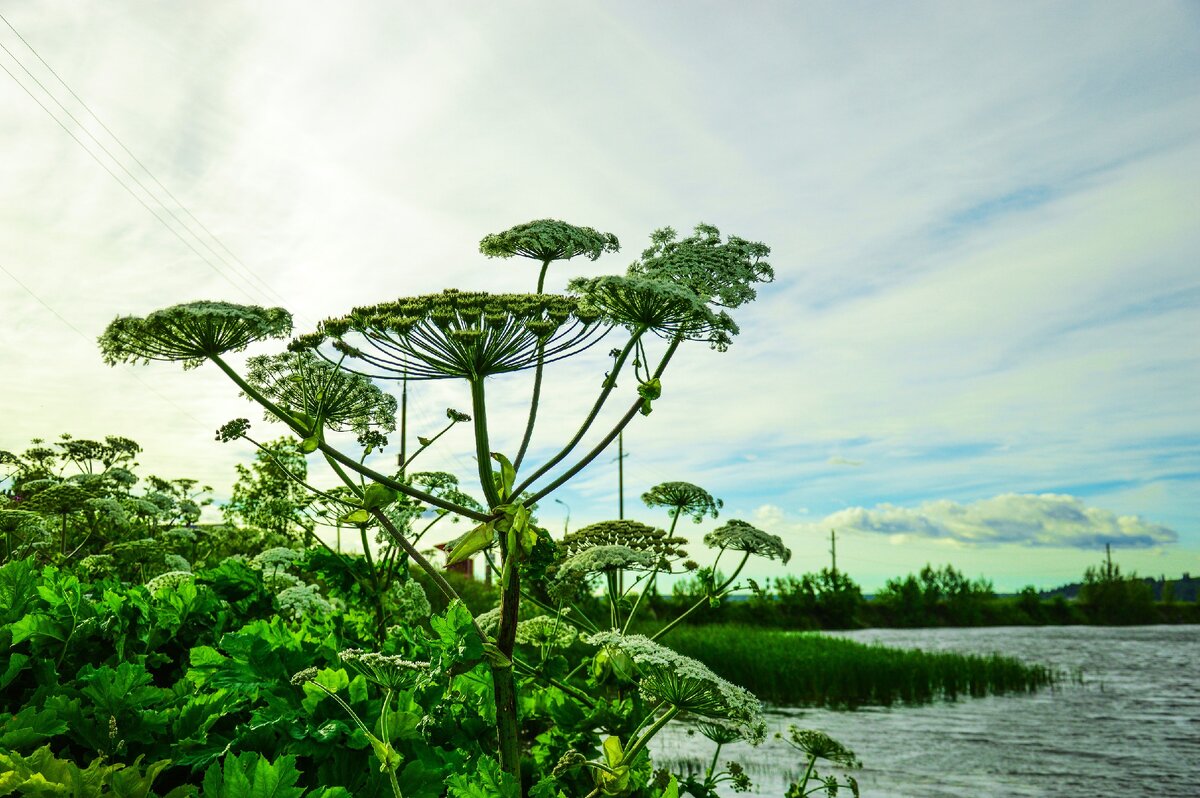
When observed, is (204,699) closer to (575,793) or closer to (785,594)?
(575,793)

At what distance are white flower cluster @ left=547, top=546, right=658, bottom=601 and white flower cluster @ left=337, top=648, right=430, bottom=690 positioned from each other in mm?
1263

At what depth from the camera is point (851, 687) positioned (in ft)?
63.8

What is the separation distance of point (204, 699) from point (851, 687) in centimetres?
1921

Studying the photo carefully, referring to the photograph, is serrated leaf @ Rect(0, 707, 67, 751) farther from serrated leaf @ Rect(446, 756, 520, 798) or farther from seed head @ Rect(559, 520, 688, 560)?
seed head @ Rect(559, 520, 688, 560)

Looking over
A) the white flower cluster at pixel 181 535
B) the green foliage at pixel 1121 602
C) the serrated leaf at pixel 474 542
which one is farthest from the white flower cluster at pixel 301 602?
the green foliage at pixel 1121 602

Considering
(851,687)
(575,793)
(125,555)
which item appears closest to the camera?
(575,793)

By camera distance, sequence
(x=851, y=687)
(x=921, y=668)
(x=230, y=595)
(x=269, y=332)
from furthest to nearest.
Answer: (x=921, y=668), (x=851, y=687), (x=230, y=595), (x=269, y=332)

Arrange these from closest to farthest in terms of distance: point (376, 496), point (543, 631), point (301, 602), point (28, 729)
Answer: point (28, 729) → point (376, 496) → point (543, 631) → point (301, 602)

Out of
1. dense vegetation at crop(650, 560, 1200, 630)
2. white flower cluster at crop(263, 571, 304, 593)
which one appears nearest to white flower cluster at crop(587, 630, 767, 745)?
white flower cluster at crop(263, 571, 304, 593)

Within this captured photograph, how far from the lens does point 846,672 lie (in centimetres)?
1967

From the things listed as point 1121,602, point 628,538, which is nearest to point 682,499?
point 628,538

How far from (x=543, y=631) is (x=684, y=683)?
193cm

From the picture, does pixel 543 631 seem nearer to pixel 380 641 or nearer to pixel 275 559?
pixel 380 641

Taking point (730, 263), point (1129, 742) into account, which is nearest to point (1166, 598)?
point (1129, 742)
